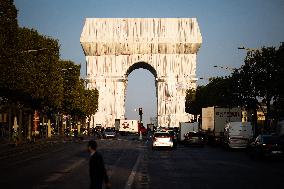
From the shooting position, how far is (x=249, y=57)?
7581 cm

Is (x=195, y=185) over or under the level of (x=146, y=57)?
under

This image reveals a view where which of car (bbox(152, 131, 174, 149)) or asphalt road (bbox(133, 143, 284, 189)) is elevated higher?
car (bbox(152, 131, 174, 149))

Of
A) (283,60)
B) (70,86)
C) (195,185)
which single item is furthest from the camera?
(70,86)

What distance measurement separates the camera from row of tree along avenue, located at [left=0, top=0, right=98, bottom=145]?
6281 cm

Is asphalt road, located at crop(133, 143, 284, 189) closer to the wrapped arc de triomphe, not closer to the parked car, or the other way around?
the parked car

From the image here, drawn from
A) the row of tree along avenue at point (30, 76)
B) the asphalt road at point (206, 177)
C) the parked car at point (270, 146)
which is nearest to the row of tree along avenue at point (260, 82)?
the row of tree along avenue at point (30, 76)

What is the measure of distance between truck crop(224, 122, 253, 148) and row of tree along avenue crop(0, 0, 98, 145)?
18021 millimetres

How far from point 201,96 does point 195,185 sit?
4419 inches

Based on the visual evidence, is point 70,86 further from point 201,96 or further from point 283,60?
point 283,60

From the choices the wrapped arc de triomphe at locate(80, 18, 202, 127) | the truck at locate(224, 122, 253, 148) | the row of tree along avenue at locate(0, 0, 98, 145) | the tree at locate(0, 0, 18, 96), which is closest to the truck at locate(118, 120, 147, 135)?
the wrapped arc de triomphe at locate(80, 18, 202, 127)

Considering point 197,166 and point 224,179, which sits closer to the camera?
point 224,179

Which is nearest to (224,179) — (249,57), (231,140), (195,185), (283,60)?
(195,185)

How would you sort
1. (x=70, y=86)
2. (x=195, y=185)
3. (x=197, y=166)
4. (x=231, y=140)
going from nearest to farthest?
(x=195, y=185)
(x=197, y=166)
(x=231, y=140)
(x=70, y=86)

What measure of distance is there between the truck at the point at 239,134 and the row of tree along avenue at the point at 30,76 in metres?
18.0
